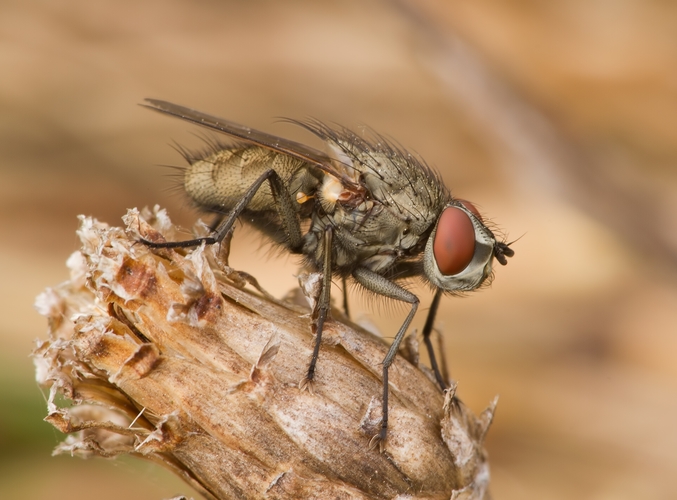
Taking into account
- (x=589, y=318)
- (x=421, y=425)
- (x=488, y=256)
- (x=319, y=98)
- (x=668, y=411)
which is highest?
(x=319, y=98)

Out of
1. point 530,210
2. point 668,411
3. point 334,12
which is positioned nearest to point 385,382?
point 668,411

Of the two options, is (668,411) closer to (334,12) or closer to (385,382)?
(385,382)

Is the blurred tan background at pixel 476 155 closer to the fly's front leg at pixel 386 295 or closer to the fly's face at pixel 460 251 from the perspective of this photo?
the fly's front leg at pixel 386 295

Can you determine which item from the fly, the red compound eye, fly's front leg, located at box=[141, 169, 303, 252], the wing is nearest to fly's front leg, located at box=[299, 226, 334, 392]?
the fly

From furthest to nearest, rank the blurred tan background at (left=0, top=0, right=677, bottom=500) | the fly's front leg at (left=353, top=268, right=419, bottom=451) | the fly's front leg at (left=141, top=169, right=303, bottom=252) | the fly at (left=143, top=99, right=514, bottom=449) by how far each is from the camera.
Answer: the blurred tan background at (left=0, top=0, right=677, bottom=500) → the fly at (left=143, top=99, right=514, bottom=449) → the fly's front leg at (left=141, top=169, right=303, bottom=252) → the fly's front leg at (left=353, top=268, right=419, bottom=451)

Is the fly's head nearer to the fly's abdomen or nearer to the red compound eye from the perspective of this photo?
the red compound eye

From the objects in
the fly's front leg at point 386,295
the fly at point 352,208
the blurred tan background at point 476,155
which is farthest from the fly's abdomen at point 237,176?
the blurred tan background at point 476,155

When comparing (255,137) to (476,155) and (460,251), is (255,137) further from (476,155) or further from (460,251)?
(476,155)
